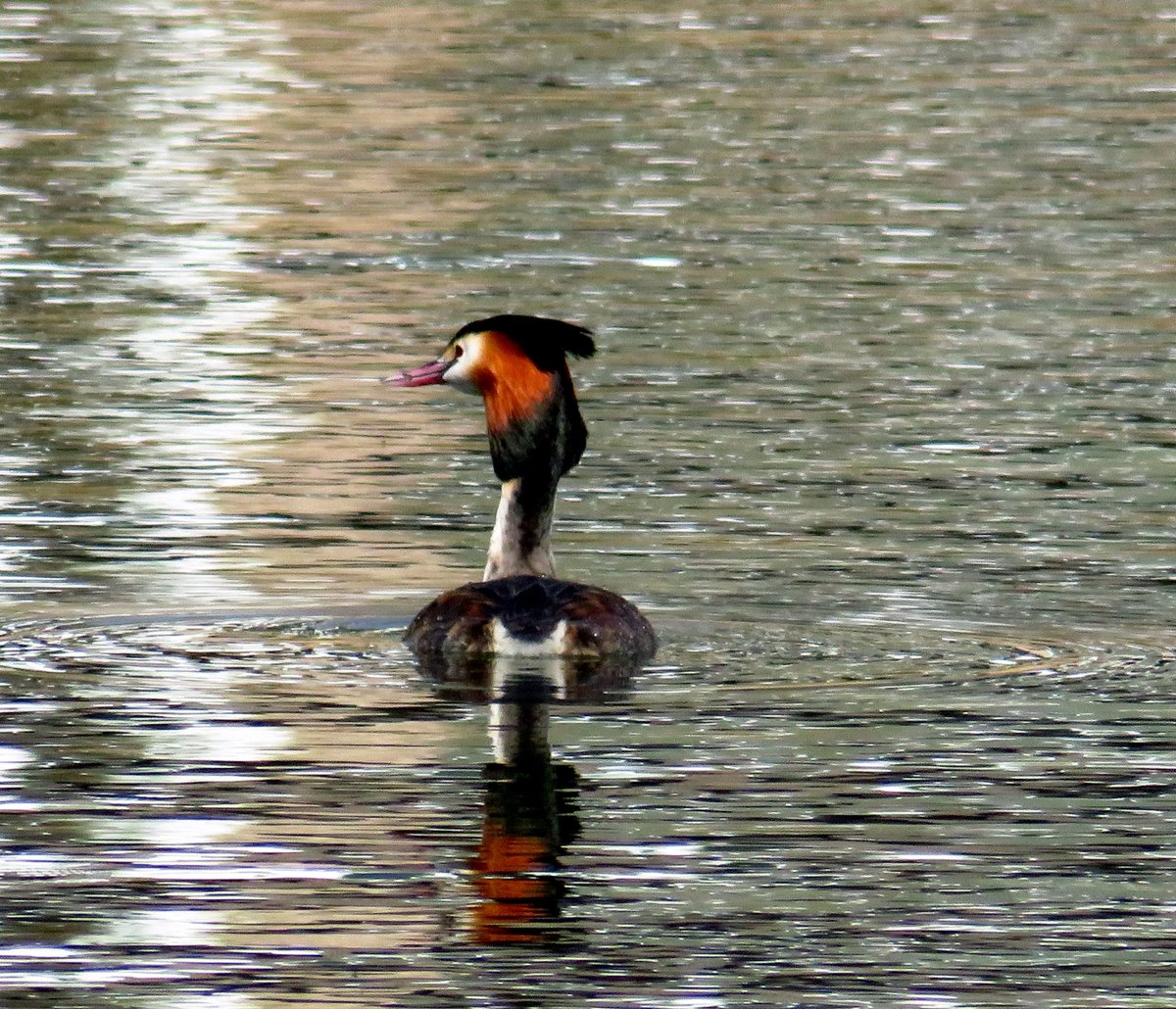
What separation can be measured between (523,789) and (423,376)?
10.7 ft

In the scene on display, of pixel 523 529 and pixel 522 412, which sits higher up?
pixel 522 412

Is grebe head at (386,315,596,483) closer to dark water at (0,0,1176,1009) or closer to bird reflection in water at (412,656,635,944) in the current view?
dark water at (0,0,1176,1009)

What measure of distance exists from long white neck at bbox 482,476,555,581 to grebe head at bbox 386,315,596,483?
0.22 ft

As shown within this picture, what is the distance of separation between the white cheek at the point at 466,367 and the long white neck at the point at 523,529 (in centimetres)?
41

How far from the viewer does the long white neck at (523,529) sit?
1322 centimetres

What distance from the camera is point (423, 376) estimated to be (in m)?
13.5

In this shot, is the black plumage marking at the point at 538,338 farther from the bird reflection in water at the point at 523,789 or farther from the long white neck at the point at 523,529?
the bird reflection in water at the point at 523,789

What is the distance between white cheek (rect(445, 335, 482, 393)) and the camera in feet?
43.5

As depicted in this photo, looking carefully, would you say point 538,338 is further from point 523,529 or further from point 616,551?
point 616,551

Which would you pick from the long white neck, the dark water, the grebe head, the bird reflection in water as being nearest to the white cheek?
the grebe head

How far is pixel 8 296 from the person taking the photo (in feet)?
73.1


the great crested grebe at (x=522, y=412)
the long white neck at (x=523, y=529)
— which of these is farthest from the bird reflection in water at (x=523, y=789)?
the long white neck at (x=523, y=529)

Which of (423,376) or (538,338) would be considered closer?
(538,338)

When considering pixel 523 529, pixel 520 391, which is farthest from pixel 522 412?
pixel 523 529
